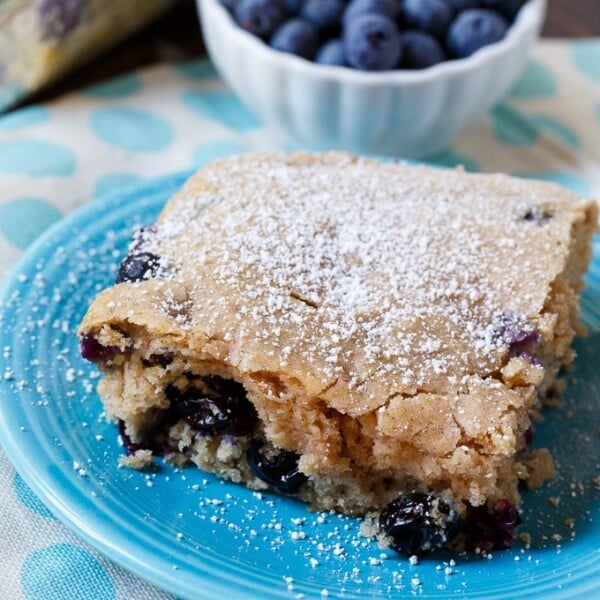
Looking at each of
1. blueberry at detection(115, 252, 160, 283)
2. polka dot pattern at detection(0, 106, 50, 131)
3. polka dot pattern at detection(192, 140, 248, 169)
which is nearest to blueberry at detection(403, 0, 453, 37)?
polka dot pattern at detection(192, 140, 248, 169)

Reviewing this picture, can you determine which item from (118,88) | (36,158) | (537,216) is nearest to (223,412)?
(537,216)

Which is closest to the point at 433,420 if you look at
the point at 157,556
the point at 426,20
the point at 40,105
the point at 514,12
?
the point at 157,556

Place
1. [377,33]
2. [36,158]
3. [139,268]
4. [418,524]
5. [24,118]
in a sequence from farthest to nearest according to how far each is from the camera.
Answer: [24,118] → [36,158] → [377,33] → [139,268] → [418,524]

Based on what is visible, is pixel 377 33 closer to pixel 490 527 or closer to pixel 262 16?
pixel 262 16

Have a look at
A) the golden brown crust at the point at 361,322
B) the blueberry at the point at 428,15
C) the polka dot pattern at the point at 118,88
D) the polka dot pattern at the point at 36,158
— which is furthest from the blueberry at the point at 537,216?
the polka dot pattern at the point at 118,88

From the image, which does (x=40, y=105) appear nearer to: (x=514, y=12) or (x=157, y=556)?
(x=514, y=12)

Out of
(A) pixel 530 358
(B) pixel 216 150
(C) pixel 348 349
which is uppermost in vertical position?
(C) pixel 348 349
